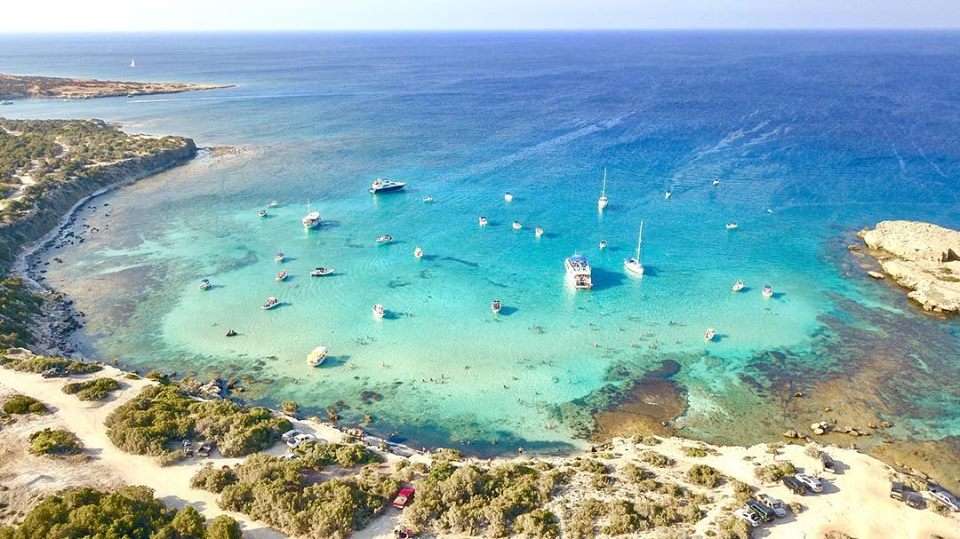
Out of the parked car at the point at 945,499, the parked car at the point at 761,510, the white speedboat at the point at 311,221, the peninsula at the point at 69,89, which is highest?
the peninsula at the point at 69,89

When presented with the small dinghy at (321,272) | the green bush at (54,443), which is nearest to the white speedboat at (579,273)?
the small dinghy at (321,272)

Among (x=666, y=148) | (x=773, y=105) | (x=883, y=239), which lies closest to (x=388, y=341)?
(x=883, y=239)

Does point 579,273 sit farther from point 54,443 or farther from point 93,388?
point 54,443

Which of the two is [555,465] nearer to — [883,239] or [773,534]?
[773,534]

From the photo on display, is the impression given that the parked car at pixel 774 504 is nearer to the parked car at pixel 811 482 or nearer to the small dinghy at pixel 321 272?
the parked car at pixel 811 482

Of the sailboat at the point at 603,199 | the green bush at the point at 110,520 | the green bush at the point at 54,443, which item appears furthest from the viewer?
the sailboat at the point at 603,199

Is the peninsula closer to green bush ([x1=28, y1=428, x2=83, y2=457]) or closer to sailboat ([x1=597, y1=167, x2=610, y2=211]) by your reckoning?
sailboat ([x1=597, y1=167, x2=610, y2=211])

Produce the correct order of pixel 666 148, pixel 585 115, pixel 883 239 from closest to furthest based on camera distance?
pixel 883 239, pixel 666 148, pixel 585 115
